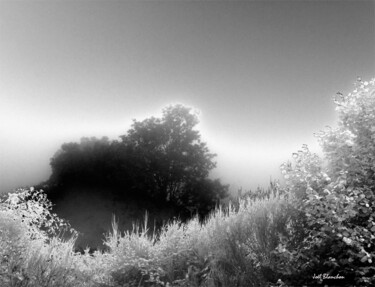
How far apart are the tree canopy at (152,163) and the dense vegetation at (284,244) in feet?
63.1

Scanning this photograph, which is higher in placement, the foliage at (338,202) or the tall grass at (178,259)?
the foliage at (338,202)

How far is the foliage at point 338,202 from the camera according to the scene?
16.9ft

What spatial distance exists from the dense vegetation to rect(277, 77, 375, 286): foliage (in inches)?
0.6

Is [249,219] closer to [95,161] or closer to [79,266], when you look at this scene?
[79,266]

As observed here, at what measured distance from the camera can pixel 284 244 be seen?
6164 mm

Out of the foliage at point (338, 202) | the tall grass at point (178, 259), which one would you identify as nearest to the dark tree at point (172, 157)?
the tall grass at point (178, 259)

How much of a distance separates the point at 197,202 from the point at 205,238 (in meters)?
19.2

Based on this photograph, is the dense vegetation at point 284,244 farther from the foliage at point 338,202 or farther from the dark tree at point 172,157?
the dark tree at point 172,157

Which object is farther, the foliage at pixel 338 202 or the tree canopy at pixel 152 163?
the tree canopy at pixel 152 163

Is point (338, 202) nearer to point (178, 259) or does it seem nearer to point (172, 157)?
point (178, 259)

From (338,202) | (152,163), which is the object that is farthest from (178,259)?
(152,163)

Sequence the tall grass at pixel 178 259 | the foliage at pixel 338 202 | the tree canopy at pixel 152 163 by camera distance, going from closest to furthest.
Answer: the foliage at pixel 338 202, the tall grass at pixel 178 259, the tree canopy at pixel 152 163

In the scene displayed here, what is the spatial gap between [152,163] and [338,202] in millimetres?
23431

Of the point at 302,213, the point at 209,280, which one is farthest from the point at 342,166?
the point at 209,280
